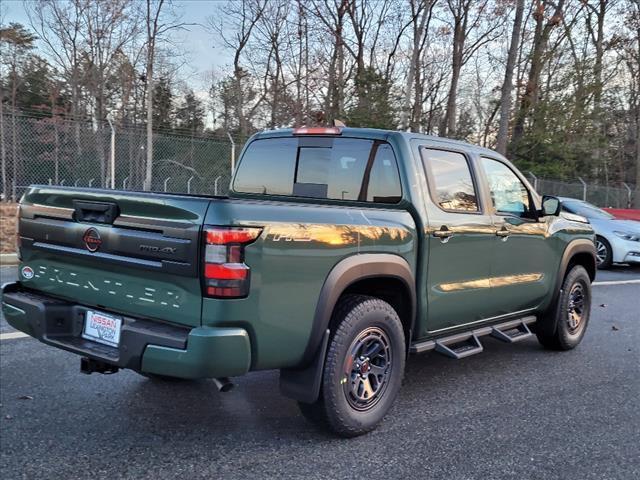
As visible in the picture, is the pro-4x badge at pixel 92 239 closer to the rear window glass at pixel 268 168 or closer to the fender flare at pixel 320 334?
the fender flare at pixel 320 334

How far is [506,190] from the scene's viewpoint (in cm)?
454

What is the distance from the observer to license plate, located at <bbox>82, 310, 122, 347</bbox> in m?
2.79

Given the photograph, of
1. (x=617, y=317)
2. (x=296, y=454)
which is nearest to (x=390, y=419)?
(x=296, y=454)

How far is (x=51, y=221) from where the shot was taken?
3.15m

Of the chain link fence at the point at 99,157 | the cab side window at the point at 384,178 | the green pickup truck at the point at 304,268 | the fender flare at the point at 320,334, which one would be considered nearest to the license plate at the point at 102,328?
the green pickup truck at the point at 304,268

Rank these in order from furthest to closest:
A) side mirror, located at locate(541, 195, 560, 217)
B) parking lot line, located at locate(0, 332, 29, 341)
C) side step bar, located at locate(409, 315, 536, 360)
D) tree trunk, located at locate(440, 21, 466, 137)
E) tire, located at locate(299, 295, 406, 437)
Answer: tree trunk, located at locate(440, 21, 466, 137) → parking lot line, located at locate(0, 332, 29, 341) → side mirror, located at locate(541, 195, 560, 217) → side step bar, located at locate(409, 315, 536, 360) → tire, located at locate(299, 295, 406, 437)

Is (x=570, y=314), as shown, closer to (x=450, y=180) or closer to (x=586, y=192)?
(x=450, y=180)

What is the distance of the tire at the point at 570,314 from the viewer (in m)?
5.08

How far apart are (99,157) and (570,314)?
41.2 ft

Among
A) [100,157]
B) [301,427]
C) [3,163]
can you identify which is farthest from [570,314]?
[3,163]

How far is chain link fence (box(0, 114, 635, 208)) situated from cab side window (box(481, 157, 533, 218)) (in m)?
10.9

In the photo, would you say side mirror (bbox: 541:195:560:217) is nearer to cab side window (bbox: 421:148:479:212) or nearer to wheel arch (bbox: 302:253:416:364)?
cab side window (bbox: 421:148:479:212)

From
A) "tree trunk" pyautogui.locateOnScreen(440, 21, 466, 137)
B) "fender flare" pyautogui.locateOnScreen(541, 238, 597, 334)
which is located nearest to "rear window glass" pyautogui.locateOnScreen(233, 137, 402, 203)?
"fender flare" pyautogui.locateOnScreen(541, 238, 597, 334)

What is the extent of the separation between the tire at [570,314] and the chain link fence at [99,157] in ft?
35.4
